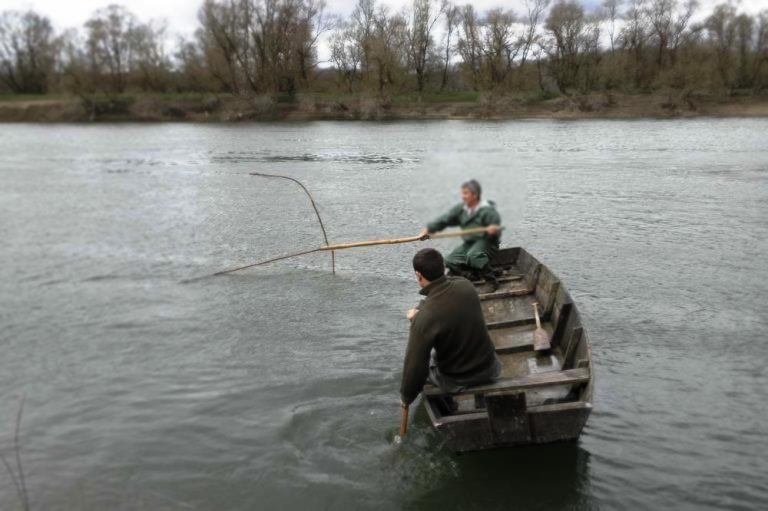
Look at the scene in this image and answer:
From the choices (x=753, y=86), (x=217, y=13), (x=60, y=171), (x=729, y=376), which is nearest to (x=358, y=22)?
(x=217, y=13)

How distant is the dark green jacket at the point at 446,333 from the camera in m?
5.32

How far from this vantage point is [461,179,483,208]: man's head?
8.08m

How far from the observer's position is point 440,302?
209 inches

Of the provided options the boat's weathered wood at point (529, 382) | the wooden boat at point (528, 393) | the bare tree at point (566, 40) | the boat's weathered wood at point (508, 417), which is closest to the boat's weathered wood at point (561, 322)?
the wooden boat at point (528, 393)

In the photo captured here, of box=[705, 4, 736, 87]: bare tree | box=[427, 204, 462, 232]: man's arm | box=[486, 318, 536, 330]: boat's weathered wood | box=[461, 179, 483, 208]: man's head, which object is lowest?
box=[486, 318, 536, 330]: boat's weathered wood

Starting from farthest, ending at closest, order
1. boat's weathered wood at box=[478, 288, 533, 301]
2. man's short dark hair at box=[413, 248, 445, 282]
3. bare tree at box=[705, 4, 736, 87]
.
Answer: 1. bare tree at box=[705, 4, 736, 87]
2. boat's weathered wood at box=[478, 288, 533, 301]
3. man's short dark hair at box=[413, 248, 445, 282]

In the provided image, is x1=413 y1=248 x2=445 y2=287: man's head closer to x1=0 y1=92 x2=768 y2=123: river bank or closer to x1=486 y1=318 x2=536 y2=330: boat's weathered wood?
x1=486 y1=318 x2=536 y2=330: boat's weathered wood

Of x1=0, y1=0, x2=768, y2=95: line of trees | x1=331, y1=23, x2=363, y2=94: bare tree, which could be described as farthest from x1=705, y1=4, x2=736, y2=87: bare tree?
x1=331, y1=23, x2=363, y2=94: bare tree

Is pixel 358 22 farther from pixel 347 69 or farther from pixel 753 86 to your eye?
pixel 753 86

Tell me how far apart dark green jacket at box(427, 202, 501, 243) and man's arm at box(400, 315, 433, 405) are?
3.12 m

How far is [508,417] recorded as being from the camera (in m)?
5.50

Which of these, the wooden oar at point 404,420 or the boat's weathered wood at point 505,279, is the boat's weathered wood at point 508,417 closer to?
the wooden oar at point 404,420

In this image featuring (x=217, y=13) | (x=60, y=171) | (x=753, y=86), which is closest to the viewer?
A: (x=60, y=171)

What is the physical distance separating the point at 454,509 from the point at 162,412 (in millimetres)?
3596
